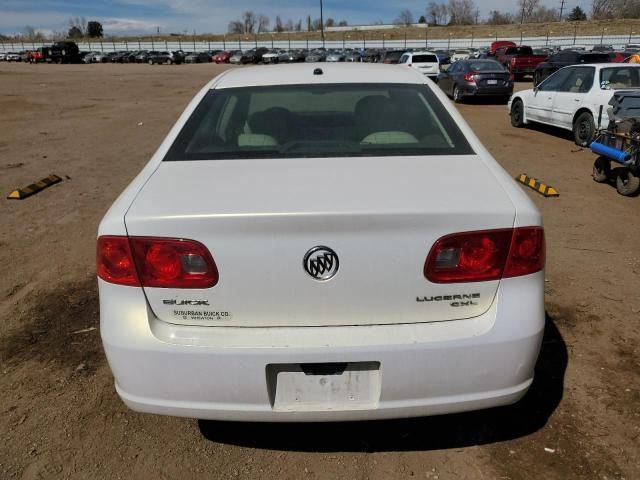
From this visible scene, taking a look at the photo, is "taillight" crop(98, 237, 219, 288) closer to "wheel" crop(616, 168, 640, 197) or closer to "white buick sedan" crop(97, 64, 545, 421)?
"white buick sedan" crop(97, 64, 545, 421)

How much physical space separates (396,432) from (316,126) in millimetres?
1671

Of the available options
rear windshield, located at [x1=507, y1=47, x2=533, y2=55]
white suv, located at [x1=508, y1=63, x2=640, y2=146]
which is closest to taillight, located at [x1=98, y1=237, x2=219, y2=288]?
white suv, located at [x1=508, y1=63, x2=640, y2=146]

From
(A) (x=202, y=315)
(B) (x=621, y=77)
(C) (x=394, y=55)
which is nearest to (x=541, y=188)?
(B) (x=621, y=77)

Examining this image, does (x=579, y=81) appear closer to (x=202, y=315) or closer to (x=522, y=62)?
(x=202, y=315)

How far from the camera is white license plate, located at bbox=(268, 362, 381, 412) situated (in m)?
2.00

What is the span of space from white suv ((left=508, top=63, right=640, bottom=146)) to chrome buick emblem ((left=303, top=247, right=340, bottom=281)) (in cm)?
842

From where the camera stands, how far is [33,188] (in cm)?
698

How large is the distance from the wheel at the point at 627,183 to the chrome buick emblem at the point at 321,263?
598 cm

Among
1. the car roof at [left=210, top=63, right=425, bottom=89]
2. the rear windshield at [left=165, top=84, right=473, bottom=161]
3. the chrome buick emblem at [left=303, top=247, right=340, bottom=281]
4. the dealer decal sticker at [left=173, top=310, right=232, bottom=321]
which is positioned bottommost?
the dealer decal sticker at [left=173, top=310, right=232, bottom=321]

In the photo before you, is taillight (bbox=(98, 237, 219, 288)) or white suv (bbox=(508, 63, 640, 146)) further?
white suv (bbox=(508, 63, 640, 146))

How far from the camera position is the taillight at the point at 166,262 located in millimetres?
1931

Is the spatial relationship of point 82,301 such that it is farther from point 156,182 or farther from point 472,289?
point 472,289

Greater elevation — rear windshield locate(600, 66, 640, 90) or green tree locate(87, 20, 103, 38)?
green tree locate(87, 20, 103, 38)

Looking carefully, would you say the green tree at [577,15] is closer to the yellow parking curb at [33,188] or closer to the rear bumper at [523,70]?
Answer: the rear bumper at [523,70]
